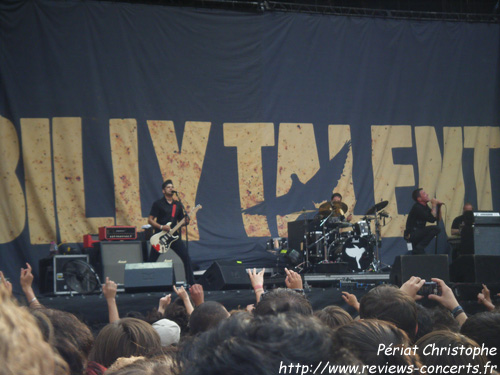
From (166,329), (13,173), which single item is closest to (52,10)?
(13,173)

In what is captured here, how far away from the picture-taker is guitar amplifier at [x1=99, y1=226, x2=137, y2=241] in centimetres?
1008

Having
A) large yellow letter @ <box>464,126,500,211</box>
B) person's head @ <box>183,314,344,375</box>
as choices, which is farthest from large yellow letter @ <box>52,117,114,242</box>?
person's head @ <box>183,314,344,375</box>

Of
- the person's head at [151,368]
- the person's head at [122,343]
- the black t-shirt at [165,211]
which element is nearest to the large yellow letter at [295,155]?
the black t-shirt at [165,211]

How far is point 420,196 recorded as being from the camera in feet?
38.6

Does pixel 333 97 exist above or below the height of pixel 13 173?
above

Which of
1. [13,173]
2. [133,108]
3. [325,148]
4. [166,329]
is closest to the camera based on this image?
[166,329]

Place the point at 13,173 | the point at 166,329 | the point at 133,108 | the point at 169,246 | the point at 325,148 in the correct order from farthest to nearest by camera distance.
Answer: the point at 325,148 → the point at 133,108 → the point at 13,173 → the point at 169,246 → the point at 166,329

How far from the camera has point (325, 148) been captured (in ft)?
41.4

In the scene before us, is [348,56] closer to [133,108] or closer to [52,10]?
[133,108]

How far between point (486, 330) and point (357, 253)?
323 inches

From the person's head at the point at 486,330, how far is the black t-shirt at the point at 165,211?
7897 millimetres

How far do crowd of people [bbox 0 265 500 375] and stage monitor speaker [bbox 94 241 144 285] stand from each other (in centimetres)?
559

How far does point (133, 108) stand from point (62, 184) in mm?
1849

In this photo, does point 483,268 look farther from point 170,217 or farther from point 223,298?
point 170,217
